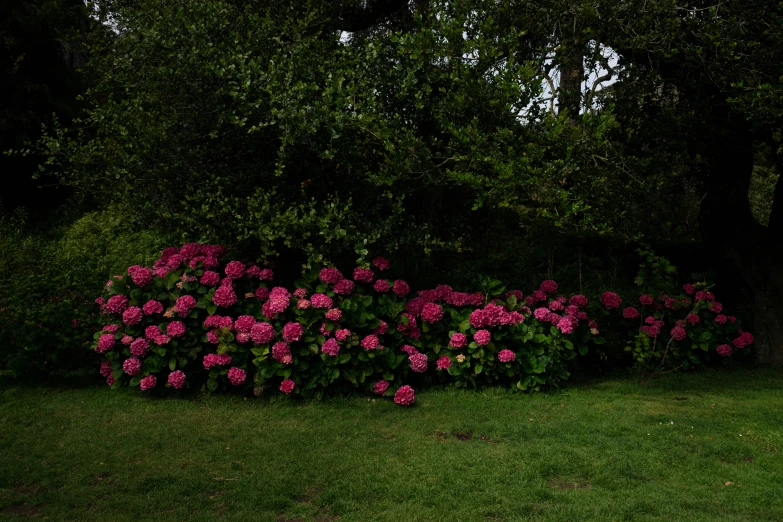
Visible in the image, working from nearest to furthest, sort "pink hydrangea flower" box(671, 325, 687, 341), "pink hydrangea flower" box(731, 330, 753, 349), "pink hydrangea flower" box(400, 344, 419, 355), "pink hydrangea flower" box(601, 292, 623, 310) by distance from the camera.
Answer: "pink hydrangea flower" box(400, 344, 419, 355), "pink hydrangea flower" box(671, 325, 687, 341), "pink hydrangea flower" box(601, 292, 623, 310), "pink hydrangea flower" box(731, 330, 753, 349)

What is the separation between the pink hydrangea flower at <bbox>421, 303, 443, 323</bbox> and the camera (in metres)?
6.41

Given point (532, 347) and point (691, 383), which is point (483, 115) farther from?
point (691, 383)

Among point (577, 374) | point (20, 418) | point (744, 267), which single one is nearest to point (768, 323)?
point (744, 267)

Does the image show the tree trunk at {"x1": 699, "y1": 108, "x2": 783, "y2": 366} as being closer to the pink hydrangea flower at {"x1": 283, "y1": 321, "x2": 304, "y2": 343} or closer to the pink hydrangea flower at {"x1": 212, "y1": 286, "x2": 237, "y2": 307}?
the pink hydrangea flower at {"x1": 283, "y1": 321, "x2": 304, "y2": 343}

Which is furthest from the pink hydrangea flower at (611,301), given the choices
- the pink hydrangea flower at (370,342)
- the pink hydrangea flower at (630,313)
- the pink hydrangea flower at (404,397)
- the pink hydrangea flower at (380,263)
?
the pink hydrangea flower at (370,342)

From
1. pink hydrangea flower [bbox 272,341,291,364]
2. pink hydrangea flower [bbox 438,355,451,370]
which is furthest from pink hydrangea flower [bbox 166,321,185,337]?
pink hydrangea flower [bbox 438,355,451,370]

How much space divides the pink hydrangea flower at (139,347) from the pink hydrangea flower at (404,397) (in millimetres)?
2227

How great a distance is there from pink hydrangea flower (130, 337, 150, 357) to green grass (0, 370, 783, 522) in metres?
0.41

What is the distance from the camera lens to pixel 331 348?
589cm

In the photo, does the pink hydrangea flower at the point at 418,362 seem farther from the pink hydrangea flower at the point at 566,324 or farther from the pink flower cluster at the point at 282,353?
the pink hydrangea flower at the point at 566,324

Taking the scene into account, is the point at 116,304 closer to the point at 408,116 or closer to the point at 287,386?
the point at 287,386

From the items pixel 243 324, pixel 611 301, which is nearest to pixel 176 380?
pixel 243 324

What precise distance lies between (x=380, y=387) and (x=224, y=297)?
159 cm

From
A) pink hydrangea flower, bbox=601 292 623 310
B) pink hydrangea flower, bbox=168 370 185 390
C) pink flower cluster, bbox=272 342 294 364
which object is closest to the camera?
pink flower cluster, bbox=272 342 294 364
